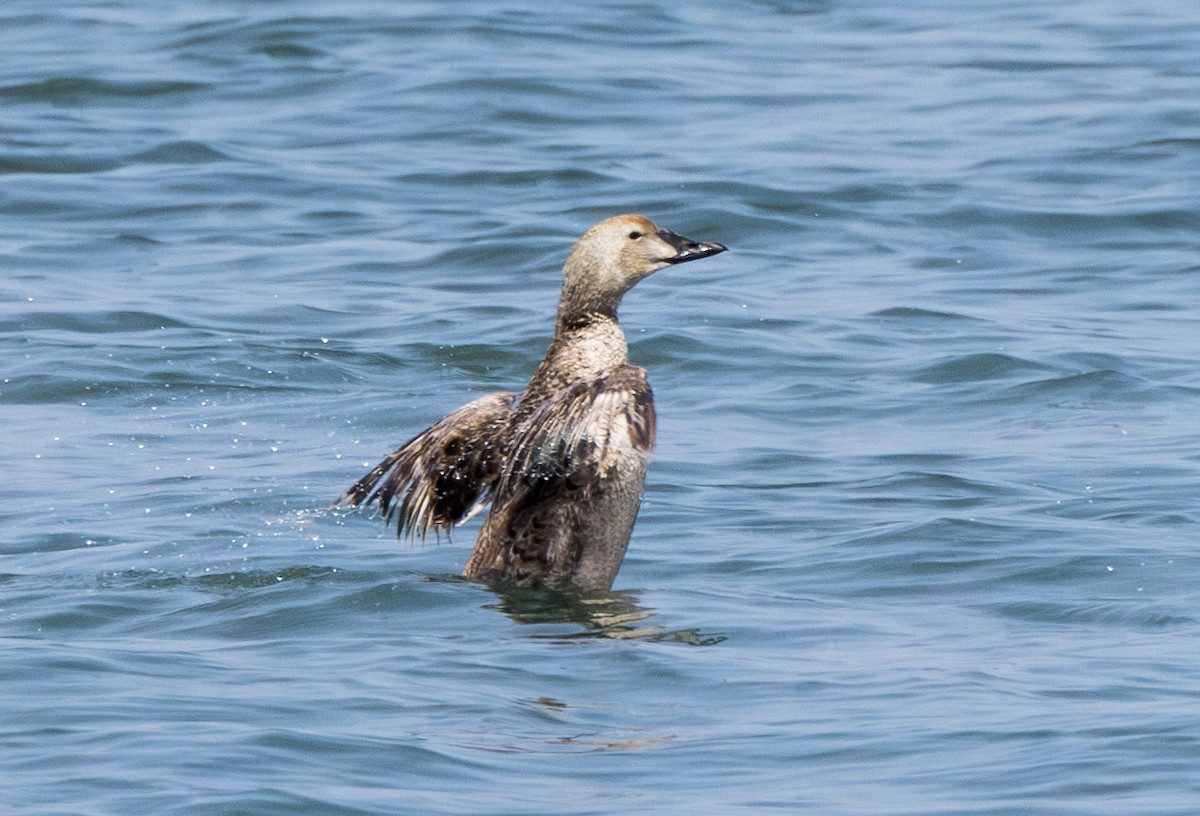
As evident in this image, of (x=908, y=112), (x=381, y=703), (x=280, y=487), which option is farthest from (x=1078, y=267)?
(x=381, y=703)

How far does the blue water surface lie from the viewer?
6.00 metres

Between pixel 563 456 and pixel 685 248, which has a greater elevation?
pixel 685 248

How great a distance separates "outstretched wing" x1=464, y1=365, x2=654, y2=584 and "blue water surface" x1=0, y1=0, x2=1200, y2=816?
121 millimetres

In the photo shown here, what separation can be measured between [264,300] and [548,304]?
1428mm

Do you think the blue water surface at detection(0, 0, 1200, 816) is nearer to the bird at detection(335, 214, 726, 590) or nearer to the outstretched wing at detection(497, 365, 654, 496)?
the bird at detection(335, 214, 726, 590)

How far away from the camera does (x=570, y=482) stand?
24.2 feet

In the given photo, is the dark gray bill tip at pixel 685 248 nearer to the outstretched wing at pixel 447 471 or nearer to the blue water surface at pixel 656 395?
the outstretched wing at pixel 447 471

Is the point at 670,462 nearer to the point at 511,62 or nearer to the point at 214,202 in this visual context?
the point at 214,202

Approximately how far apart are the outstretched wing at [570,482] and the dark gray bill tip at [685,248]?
722mm

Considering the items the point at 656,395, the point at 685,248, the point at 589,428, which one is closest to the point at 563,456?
the point at 589,428

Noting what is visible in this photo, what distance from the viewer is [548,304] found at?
12258 millimetres

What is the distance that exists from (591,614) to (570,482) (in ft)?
1.32

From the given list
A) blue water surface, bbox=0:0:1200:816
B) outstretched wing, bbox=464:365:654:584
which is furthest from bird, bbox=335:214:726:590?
blue water surface, bbox=0:0:1200:816

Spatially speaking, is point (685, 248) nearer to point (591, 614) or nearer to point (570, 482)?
point (570, 482)
